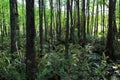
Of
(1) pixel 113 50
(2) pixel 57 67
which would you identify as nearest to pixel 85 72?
(2) pixel 57 67

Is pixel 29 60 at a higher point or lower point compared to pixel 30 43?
lower

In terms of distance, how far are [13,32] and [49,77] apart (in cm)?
412

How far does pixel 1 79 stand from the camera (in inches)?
346

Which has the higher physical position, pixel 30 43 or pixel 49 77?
pixel 30 43

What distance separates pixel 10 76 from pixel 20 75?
0.42m

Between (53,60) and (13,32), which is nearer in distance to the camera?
(53,60)

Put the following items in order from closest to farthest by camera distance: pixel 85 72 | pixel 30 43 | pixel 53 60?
pixel 30 43 → pixel 85 72 → pixel 53 60

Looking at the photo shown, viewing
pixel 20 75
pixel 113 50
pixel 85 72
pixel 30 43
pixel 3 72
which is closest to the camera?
pixel 30 43

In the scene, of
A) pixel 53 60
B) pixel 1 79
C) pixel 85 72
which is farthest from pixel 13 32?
pixel 85 72

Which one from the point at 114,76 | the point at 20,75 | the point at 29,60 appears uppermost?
the point at 29,60

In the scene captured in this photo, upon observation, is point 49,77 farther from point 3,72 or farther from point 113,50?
point 113,50

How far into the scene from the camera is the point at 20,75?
27.8 ft

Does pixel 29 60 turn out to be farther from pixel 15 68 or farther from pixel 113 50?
pixel 113 50

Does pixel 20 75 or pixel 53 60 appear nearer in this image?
pixel 20 75
